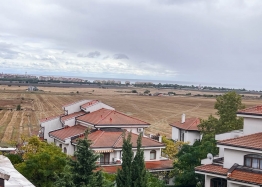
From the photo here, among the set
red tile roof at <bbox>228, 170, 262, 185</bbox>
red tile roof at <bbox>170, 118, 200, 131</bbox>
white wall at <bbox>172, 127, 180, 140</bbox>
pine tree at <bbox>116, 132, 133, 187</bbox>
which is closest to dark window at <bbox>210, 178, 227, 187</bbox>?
red tile roof at <bbox>228, 170, 262, 185</bbox>

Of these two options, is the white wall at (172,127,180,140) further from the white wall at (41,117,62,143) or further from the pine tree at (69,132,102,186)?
the pine tree at (69,132,102,186)

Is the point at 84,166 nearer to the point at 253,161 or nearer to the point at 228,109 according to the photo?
the point at 253,161

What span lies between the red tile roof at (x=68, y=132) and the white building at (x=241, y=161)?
1615cm

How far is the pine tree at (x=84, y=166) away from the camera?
52.1 ft

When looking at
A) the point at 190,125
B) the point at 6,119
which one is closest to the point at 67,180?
the point at 190,125

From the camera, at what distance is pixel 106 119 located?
3981 centimetres

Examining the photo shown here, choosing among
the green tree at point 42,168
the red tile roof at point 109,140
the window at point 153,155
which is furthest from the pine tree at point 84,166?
the window at point 153,155

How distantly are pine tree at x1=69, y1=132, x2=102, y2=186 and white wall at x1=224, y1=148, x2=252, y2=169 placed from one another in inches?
475

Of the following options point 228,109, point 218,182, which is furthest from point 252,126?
point 228,109

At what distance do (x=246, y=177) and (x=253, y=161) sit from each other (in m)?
1.47

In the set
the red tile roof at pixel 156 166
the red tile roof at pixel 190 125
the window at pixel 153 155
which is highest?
the red tile roof at pixel 190 125

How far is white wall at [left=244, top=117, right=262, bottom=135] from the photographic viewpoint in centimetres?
2650

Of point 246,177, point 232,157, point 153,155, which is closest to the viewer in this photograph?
point 246,177

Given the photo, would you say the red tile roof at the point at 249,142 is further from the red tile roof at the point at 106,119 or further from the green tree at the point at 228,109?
the red tile roof at the point at 106,119
